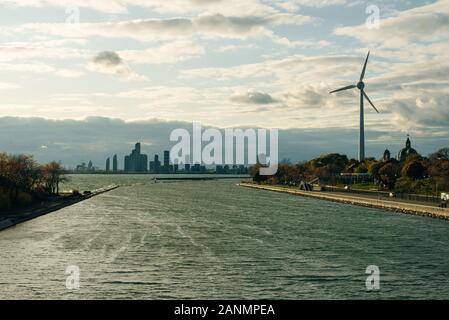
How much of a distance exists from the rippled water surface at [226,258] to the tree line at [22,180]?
20541 mm

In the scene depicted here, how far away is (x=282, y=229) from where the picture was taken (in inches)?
3182

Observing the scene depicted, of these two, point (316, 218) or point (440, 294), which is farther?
point (316, 218)

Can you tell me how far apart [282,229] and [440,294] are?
4129 cm

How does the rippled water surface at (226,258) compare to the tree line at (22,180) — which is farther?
the tree line at (22,180)

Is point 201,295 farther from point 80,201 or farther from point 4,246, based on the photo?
point 80,201

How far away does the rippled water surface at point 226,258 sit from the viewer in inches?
1618

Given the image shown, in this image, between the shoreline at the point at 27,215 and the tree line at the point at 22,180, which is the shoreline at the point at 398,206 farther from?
the tree line at the point at 22,180

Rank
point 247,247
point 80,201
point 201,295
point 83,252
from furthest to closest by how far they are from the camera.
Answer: point 80,201 < point 247,247 < point 83,252 < point 201,295

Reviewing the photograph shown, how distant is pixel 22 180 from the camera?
131625mm

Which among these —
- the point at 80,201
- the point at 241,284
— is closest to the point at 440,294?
the point at 241,284
